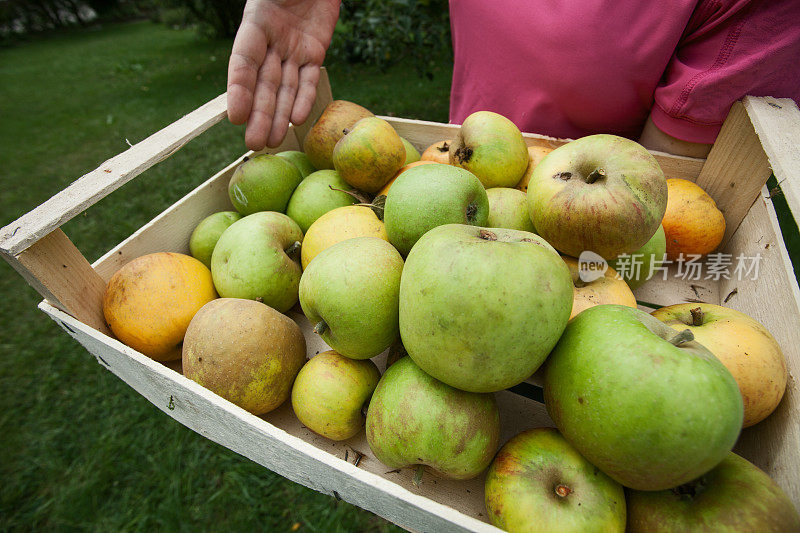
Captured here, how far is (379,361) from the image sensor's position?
168 cm

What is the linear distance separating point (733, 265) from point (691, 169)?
0.52 meters

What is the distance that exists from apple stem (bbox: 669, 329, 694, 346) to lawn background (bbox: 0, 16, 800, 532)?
6.33 feet

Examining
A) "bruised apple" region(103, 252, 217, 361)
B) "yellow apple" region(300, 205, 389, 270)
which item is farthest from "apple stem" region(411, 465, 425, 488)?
"bruised apple" region(103, 252, 217, 361)

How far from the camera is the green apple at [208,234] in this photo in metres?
2.03

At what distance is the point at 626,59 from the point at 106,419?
12.2 ft

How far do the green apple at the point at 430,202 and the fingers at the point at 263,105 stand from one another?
38.1 inches

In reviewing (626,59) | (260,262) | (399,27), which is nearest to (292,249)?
(260,262)

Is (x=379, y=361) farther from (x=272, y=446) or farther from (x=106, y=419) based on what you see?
(x=106, y=419)

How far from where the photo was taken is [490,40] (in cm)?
230

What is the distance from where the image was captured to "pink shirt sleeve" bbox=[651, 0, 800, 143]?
1.64 metres

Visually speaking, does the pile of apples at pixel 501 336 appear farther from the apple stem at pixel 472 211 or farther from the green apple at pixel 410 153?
the green apple at pixel 410 153

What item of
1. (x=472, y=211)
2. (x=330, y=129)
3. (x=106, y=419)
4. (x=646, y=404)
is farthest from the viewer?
(x=106, y=419)

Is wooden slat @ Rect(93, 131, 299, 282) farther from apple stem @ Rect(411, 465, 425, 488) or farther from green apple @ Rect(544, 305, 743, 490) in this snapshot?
green apple @ Rect(544, 305, 743, 490)

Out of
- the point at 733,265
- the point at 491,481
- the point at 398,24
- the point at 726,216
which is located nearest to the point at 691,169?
the point at 726,216
